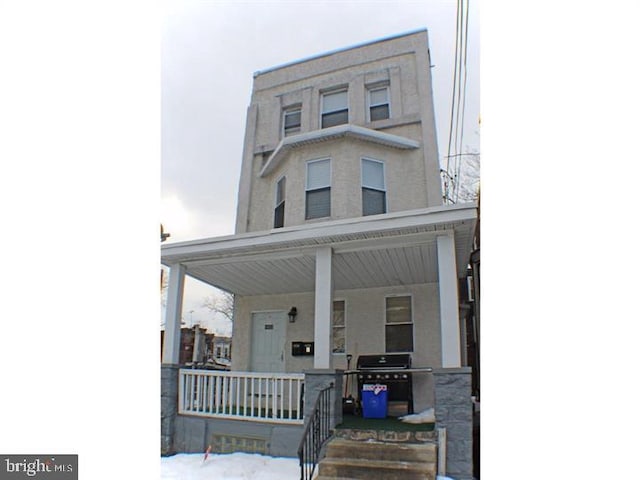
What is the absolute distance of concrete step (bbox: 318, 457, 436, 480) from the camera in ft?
13.2

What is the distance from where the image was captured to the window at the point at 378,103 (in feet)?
26.0

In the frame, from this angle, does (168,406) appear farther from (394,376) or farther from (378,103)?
(378,103)

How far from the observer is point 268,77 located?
29.4 ft

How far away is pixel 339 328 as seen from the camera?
23.7ft

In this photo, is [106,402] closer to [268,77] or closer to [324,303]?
[324,303]

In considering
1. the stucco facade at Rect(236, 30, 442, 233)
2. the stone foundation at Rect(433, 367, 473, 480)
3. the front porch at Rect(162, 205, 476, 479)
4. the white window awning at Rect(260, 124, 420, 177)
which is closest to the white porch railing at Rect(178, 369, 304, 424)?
the front porch at Rect(162, 205, 476, 479)

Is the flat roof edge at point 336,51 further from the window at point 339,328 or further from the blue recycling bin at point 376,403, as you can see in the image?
the blue recycling bin at point 376,403

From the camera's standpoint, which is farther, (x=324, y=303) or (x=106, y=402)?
(x=324, y=303)

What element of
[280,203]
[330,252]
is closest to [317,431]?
[330,252]

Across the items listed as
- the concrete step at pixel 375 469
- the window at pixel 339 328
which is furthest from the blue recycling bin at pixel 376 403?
the window at pixel 339 328

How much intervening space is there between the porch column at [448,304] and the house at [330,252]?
0.5 inches
